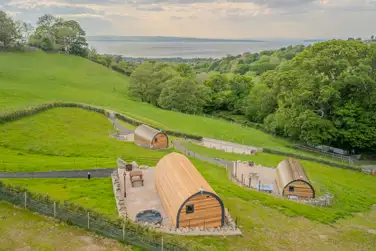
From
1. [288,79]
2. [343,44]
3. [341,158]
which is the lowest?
[341,158]

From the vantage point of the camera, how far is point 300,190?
30562 mm

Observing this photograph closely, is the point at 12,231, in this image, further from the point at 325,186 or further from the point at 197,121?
the point at 197,121

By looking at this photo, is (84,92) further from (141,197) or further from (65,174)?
(141,197)

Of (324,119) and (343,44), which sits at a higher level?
(343,44)

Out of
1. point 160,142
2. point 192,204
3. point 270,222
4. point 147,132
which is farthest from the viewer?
point 147,132

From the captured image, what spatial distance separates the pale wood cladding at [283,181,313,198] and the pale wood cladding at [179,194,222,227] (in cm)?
1069

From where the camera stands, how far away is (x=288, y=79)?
2234 inches

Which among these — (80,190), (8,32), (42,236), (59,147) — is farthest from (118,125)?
(8,32)

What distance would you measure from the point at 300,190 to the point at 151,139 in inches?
789

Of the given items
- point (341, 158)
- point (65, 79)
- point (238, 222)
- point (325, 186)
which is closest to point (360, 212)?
point (325, 186)

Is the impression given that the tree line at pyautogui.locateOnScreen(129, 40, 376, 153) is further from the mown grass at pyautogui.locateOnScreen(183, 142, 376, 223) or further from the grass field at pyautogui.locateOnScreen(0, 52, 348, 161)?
the mown grass at pyautogui.locateOnScreen(183, 142, 376, 223)

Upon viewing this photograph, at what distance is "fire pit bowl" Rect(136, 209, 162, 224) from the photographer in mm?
22234

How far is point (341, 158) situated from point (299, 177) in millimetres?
24095

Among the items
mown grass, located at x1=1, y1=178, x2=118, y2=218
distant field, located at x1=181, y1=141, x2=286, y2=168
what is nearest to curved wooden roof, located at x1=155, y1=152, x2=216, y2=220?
Result: mown grass, located at x1=1, y1=178, x2=118, y2=218
